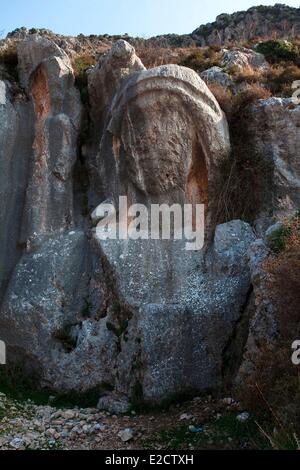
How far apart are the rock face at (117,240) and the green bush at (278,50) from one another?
5.90 metres

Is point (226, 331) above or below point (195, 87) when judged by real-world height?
below

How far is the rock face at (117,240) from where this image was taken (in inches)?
339

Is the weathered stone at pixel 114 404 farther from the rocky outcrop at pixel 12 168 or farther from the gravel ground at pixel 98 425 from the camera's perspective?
the rocky outcrop at pixel 12 168

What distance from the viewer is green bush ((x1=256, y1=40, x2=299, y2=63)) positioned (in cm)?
1578

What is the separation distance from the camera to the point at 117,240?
9.73 m

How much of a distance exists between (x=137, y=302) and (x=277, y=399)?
10.6 ft

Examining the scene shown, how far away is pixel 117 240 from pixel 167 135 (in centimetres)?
193

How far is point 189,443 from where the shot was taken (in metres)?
6.70

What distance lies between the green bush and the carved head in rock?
6.40 meters

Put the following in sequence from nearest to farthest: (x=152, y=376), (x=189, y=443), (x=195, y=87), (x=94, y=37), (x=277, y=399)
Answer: (x=277, y=399) < (x=189, y=443) < (x=152, y=376) < (x=195, y=87) < (x=94, y=37)

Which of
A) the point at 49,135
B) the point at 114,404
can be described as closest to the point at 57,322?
the point at 114,404

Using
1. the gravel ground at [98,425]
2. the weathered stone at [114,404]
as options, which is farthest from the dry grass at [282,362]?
the weathered stone at [114,404]
